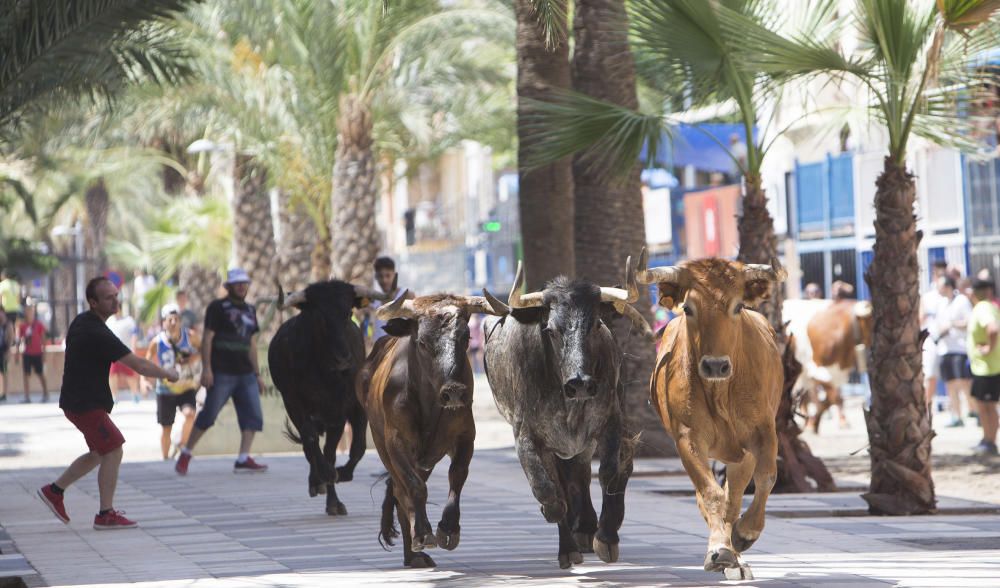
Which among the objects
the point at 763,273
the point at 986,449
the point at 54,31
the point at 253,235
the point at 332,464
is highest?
the point at 54,31

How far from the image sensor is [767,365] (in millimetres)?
9016

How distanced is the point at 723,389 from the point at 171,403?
32.4 feet

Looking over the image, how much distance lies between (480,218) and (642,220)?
118 feet

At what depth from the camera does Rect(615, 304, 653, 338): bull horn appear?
30.1ft

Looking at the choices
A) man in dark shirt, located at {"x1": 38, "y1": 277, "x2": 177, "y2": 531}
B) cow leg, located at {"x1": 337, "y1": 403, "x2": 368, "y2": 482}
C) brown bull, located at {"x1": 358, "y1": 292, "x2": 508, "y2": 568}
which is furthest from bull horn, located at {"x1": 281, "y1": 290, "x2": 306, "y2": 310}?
brown bull, located at {"x1": 358, "y1": 292, "x2": 508, "y2": 568}

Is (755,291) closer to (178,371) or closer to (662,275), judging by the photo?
(662,275)

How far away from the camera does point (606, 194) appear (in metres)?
16.1

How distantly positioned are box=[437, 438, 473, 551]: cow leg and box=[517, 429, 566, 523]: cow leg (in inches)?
14.7

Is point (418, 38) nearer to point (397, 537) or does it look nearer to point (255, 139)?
point (255, 139)

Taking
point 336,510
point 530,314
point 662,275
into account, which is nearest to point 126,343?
point 336,510

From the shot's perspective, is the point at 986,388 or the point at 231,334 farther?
the point at 986,388

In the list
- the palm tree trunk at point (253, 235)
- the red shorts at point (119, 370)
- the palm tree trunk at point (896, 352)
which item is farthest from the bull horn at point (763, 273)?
the palm tree trunk at point (253, 235)

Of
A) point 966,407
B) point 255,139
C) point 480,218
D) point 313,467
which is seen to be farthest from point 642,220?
point 480,218

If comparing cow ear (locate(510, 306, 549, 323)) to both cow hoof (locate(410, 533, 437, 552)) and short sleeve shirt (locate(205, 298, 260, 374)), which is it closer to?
cow hoof (locate(410, 533, 437, 552))
